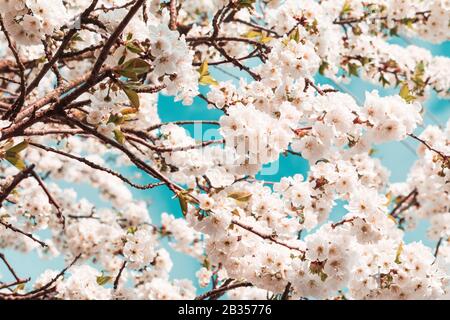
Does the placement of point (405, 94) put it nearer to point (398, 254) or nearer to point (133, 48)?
point (398, 254)

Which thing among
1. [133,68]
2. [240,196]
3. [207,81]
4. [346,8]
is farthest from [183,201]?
[346,8]

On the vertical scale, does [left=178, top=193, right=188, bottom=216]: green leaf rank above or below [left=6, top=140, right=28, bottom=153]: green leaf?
below

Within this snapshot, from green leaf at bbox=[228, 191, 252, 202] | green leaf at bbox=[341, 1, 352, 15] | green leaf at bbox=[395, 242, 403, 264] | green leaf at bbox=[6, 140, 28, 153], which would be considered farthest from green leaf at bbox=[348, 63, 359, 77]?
green leaf at bbox=[6, 140, 28, 153]

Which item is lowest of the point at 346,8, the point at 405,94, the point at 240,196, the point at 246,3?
the point at 240,196

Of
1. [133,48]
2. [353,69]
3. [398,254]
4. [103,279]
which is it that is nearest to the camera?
[133,48]

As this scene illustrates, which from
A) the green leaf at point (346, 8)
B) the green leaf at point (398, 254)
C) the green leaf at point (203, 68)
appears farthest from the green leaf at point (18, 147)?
the green leaf at point (346, 8)

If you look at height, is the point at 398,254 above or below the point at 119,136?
below

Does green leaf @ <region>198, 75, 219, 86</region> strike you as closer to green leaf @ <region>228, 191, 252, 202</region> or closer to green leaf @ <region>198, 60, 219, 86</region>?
green leaf @ <region>198, 60, 219, 86</region>

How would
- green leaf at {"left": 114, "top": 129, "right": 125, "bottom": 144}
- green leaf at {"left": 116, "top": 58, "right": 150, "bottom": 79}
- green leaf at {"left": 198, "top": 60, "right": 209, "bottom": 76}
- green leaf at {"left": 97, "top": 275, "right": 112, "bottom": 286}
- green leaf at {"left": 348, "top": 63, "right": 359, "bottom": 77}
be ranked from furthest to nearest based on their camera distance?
1. green leaf at {"left": 348, "top": 63, "right": 359, "bottom": 77}
2. green leaf at {"left": 97, "top": 275, "right": 112, "bottom": 286}
3. green leaf at {"left": 198, "top": 60, "right": 209, "bottom": 76}
4. green leaf at {"left": 114, "top": 129, "right": 125, "bottom": 144}
5. green leaf at {"left": 116, "top": 58, "right": 150, "bottom": 79}

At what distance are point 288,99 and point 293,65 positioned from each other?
0.64ft

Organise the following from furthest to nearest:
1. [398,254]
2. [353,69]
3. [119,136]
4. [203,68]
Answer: [353,69], [398,254], [203,68], [119,136]

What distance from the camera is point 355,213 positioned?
8.30 ft
